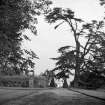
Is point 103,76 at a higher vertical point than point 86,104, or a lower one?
higher

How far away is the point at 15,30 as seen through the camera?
578 inches

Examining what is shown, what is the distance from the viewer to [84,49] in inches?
1906

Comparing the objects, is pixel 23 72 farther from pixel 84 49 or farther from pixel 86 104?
pixel 84 49

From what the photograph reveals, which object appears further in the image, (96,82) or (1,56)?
(96,82)

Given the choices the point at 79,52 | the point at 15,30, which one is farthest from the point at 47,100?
the point at 79,52

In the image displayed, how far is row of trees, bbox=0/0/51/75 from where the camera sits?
44.9 feet

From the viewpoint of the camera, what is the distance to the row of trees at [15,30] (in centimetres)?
1367

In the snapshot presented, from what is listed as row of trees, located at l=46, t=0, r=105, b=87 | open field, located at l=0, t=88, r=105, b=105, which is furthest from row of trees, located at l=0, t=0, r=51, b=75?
row of trees, located at l=46, t=0, r=105, b=87

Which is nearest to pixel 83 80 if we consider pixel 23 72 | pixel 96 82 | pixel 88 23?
pixel 96 82

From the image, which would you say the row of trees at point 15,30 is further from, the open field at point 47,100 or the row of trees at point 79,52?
the row of trees at point 79,52

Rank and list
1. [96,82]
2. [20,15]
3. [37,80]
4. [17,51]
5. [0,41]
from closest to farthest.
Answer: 1. [0,41]
2. [20,15]
3. [17,51]
4. [96,82]
5. [37,80]

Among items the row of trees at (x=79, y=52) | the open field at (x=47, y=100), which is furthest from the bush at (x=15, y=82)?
the open field at (x=47, y=100)

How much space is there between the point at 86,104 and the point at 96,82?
3395 cm

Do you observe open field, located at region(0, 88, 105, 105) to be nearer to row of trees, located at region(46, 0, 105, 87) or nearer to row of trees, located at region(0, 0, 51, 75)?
row of trees, located at region(0, 0, 51, 75)
